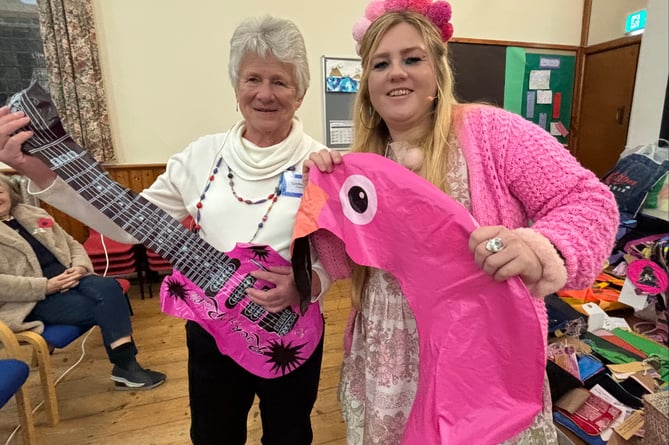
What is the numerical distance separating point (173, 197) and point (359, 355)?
0.67m

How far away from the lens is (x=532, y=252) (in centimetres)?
72

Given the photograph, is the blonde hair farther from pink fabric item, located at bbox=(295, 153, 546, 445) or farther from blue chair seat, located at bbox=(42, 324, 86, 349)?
blue chair seat, located at bbox=(42, 324, 86, 349)

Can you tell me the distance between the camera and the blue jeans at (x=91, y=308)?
2.11 m

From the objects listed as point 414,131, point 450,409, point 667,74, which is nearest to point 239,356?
point 450,409

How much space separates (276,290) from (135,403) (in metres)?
1.57

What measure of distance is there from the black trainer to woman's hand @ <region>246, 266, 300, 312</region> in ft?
5.12

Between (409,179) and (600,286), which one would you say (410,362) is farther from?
(600,286)

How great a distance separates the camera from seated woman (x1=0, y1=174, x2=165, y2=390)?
6.77ft

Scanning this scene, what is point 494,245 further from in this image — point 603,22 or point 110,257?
point 603,22

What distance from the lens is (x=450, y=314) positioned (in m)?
0.84

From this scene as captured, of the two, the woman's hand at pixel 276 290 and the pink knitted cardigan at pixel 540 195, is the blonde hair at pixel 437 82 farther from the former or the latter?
the woman's hand at pixel 276 290

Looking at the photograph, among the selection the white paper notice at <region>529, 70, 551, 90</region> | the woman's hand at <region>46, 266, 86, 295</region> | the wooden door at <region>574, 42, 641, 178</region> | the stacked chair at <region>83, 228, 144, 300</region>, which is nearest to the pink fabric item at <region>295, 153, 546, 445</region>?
the woman's hand at <region>46, 266, 86, 295</region>

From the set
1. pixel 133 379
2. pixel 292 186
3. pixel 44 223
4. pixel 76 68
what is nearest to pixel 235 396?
pixel 292 186

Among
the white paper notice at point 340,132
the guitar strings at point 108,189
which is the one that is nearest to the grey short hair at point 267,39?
the guitar strings at point 108,189
